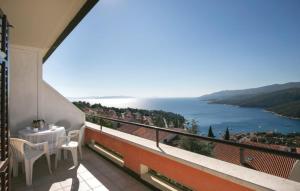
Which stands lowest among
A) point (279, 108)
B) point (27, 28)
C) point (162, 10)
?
point (279, 108)

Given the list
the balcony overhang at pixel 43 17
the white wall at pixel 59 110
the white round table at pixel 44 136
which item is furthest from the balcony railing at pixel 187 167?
the balcony overhang at pixel 43 17

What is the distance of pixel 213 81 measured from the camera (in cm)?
5262

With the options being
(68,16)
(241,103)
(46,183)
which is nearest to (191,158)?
(46,183)

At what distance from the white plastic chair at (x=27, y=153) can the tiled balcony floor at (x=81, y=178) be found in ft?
0.60

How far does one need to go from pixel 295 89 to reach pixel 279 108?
27.1ft

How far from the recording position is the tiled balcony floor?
3.13 meters

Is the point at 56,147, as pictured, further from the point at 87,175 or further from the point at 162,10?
the point at 162,10

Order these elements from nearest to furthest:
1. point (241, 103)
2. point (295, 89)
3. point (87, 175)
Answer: point (87, 175) < point (295, 89) < point (241, 103)

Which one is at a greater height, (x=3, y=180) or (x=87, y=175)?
(x=3, y=180)

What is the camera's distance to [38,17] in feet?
9.55

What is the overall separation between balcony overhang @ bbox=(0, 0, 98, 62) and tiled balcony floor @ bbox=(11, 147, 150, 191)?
107 inches

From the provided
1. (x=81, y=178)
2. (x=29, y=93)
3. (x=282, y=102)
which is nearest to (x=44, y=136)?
(x=81, y=178)

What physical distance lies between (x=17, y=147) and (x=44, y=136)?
57cm

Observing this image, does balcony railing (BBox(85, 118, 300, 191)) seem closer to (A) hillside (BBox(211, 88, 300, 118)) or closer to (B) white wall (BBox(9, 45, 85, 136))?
(B) white wall (BBox(9, 45, 85, 136))
